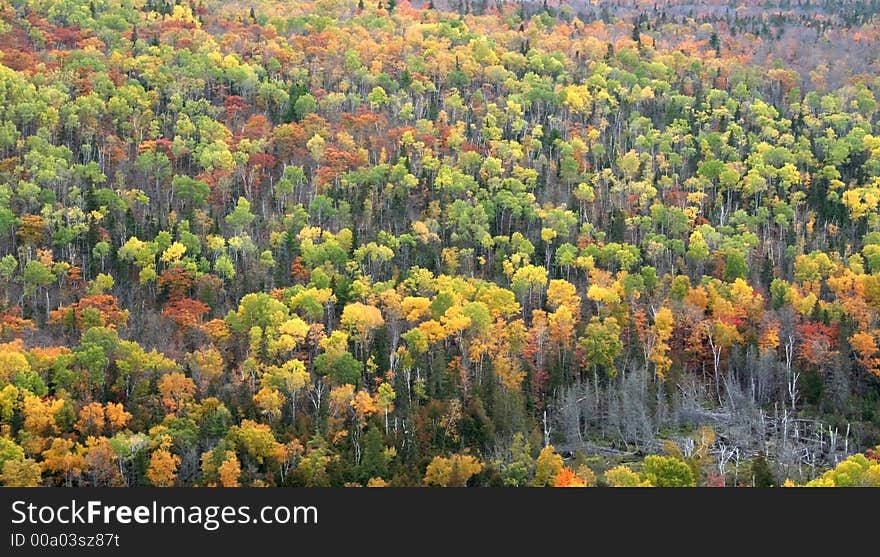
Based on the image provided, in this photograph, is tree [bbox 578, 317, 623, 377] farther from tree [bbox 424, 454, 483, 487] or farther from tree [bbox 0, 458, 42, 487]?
tree [bbox 0, 458, 42, 487]

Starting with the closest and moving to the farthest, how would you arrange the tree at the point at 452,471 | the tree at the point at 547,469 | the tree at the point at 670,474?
the tree at the point at 670,474 → the tree at the point at 452,471 → the tree at the point at 547,469

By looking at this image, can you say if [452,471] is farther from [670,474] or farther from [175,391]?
[175,391]

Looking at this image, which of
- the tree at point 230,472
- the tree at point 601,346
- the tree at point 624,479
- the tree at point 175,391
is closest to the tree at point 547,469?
the tree at point 624,479

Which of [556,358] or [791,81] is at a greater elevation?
[791,81]

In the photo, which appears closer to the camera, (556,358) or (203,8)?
(556,358)

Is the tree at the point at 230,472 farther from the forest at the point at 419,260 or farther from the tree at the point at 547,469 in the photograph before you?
the tree at the point at 547,469

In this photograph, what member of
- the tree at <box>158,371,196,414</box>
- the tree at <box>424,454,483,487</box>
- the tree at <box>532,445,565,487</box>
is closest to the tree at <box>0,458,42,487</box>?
the tree at <box>158,371,196,414</box>

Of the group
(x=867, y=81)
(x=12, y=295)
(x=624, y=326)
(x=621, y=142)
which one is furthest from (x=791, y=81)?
(x=12, y=295)

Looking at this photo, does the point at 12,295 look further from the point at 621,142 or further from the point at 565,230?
the point at 621,142
